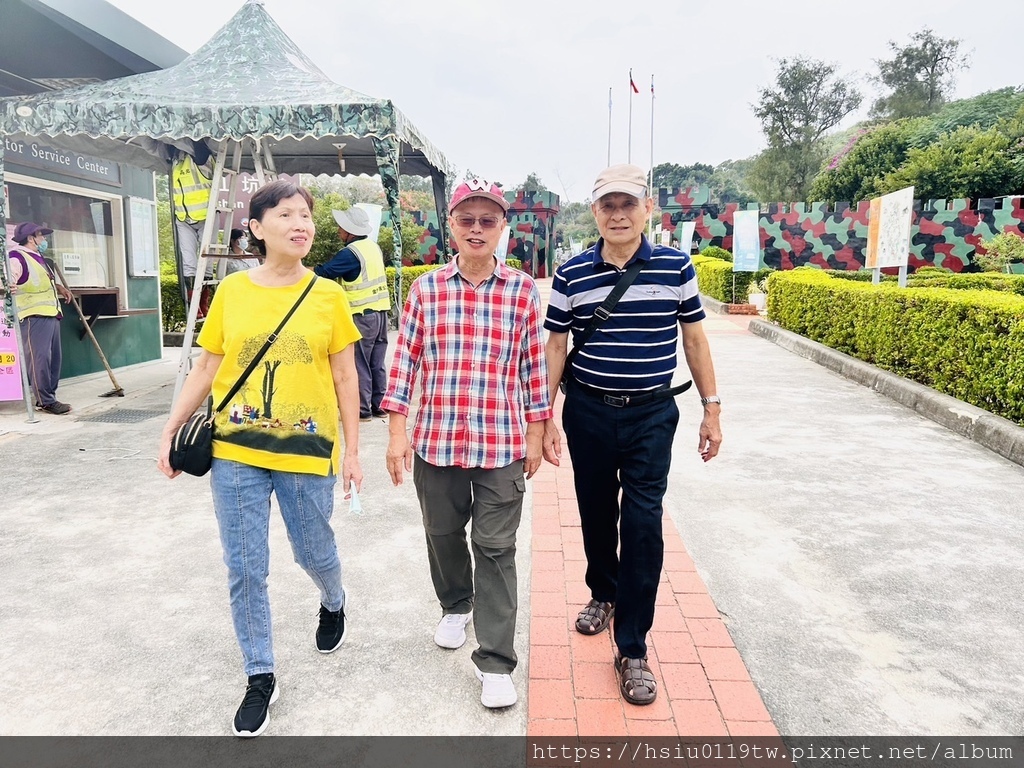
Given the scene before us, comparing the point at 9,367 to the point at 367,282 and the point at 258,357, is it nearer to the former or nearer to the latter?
the point at 367,282

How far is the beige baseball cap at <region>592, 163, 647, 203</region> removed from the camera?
2.36 m

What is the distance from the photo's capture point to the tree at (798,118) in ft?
148

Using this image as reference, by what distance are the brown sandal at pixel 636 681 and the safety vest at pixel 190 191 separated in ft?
20.1

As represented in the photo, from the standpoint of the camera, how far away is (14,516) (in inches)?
163

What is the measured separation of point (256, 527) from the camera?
2.30m

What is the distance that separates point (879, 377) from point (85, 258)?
29.3 feet

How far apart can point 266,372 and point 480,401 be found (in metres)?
0.67

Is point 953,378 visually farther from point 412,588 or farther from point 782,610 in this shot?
point 412,588

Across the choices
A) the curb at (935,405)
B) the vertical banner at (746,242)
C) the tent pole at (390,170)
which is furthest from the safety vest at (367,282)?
the vertical banner at (746,242)

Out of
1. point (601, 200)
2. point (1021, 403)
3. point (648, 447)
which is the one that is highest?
point (601, 200)

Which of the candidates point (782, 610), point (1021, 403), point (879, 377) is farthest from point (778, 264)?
point (782, 610)

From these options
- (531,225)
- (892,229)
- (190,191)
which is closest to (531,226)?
(531,225)

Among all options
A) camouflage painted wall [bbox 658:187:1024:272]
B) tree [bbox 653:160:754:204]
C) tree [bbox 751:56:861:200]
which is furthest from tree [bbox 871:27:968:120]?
tree [bbox 653:160:754:204]

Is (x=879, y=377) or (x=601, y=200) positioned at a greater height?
(x=601, y=200)
